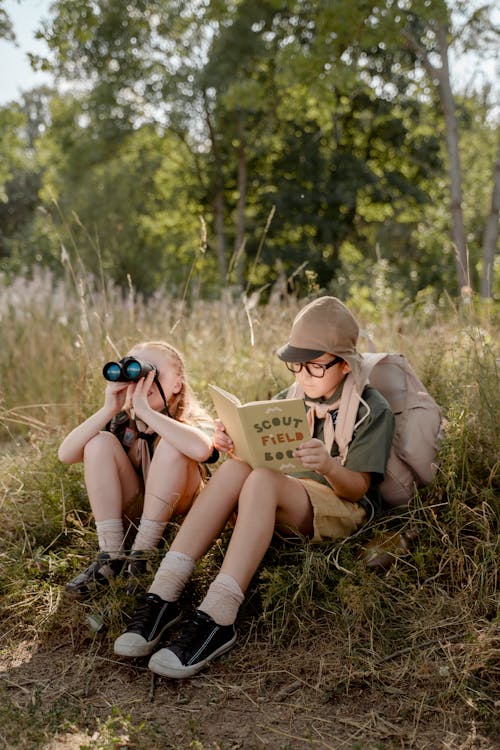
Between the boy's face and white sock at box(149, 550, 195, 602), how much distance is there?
762mm

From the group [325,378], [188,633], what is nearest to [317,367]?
[325,378]

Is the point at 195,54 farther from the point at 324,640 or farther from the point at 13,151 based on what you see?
the point at 324,640

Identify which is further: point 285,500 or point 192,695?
point 285,500

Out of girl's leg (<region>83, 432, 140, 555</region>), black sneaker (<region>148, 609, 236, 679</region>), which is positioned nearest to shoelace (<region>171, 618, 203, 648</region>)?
black sneaker (<region>148, 609, 236, 679</region>)

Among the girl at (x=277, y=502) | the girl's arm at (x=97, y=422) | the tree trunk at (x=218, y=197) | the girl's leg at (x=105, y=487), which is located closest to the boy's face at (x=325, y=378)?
the girl at (x=277, y=502)

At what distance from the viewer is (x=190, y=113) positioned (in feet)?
67.2

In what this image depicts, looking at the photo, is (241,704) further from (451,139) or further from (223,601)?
(451,139)

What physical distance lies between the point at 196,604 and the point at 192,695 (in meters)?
0.48

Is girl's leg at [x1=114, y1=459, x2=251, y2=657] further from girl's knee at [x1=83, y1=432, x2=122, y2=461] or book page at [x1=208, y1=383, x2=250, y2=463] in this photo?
girl's knee at [x1=83, y1=432, x2=122, y2=461]

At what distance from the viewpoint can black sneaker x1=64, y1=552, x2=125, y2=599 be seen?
303cm

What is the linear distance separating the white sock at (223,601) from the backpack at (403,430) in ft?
2.06

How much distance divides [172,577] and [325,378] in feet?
2.94

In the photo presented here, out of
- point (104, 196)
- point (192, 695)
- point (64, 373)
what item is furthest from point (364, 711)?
point (104, 196)

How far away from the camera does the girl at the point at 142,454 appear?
9.97ft
